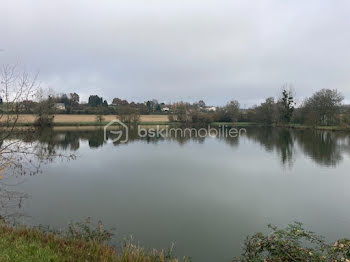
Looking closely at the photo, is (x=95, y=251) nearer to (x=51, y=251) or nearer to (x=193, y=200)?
(x=51, y=251)

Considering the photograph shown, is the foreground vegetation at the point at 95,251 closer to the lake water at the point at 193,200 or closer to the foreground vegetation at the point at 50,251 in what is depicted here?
the foreground vegetation at the point at 50,251

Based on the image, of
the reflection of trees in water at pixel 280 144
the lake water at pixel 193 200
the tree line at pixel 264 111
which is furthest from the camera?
the tree line at pixel 264 111

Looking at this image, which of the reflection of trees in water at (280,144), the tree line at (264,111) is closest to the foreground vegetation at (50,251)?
the reflection of trees in water at (280,144)

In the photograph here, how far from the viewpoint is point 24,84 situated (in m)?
4.95

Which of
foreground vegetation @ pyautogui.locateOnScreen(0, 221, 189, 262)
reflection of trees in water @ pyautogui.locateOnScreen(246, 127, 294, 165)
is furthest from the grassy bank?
reflection of trees in water @ pyautogui.locateOnScreen(246, 127, 294, 165)

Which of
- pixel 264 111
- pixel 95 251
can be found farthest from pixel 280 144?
pixel 264 111

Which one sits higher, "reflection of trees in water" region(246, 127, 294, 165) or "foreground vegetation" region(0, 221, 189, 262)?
"foreground vegetation" region(0, 221, 189, 262)

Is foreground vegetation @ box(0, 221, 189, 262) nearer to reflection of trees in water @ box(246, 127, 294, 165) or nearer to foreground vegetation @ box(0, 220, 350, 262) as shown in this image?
foreground vegetation @ box(0, 220, 350, 262)

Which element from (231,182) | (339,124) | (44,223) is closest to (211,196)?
(231,182)

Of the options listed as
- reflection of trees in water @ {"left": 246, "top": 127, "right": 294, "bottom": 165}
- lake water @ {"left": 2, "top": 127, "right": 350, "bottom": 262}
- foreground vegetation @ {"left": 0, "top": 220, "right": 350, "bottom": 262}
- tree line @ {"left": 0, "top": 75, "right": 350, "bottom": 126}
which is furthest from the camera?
tree line @ {"left": 0, "top": 75, "right": 350, "bottom": 126}

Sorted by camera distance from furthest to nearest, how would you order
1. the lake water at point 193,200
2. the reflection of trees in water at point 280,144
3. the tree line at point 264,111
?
the tree line at point 264,111 < the reflection of trees in water at point 280,144 < the lake water at point 193,200

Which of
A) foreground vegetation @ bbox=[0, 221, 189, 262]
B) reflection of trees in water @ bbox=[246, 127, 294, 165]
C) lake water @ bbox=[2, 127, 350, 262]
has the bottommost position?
lake water @ bbox=[2, 127, 350, 262]

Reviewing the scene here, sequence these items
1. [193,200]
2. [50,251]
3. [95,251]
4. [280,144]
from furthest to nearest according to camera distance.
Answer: [280,144] → [193,200] → [95,251] → [50,251]

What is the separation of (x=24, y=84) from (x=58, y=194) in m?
3.78
